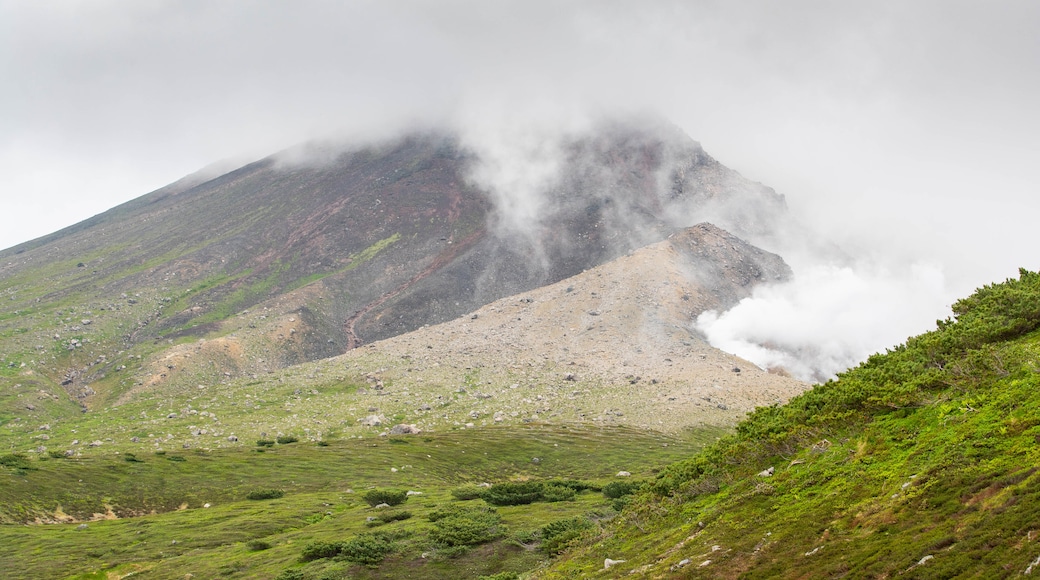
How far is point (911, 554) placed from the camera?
13.8 m

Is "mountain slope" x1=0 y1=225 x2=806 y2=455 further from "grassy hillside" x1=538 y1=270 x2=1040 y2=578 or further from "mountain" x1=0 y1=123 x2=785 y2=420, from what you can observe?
"grassy hillside" x1=538 y1=270 x2=1040 y2=578

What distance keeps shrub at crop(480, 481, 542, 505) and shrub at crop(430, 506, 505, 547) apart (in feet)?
16.9

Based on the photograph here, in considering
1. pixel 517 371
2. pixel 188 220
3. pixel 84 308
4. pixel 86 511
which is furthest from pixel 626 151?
pixel 86 511

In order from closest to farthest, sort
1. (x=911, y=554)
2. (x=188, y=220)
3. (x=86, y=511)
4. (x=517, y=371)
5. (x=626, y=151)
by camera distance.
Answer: (x=911, y=554), (x=86, y=511), (x=517, y=371), (x=188, y=220), (x=626, y=151)

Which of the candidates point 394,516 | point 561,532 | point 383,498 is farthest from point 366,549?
point 383,498

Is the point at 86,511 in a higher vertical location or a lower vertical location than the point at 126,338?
lower

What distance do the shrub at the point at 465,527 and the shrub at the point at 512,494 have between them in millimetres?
5162

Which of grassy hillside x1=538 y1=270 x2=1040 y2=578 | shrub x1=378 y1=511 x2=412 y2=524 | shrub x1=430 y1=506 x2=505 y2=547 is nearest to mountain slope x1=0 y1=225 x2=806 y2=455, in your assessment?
shrub x1=378 y1=511 x2=412 y2=524

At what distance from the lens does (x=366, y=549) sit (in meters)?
32.2

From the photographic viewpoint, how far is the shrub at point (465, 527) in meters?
33.5

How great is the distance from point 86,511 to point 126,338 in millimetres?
87727

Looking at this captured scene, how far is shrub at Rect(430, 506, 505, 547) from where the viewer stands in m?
33.5

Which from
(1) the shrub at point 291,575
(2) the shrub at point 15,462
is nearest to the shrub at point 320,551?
(1) the shrub at point 291,575

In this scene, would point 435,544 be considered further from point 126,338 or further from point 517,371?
point 126,338
